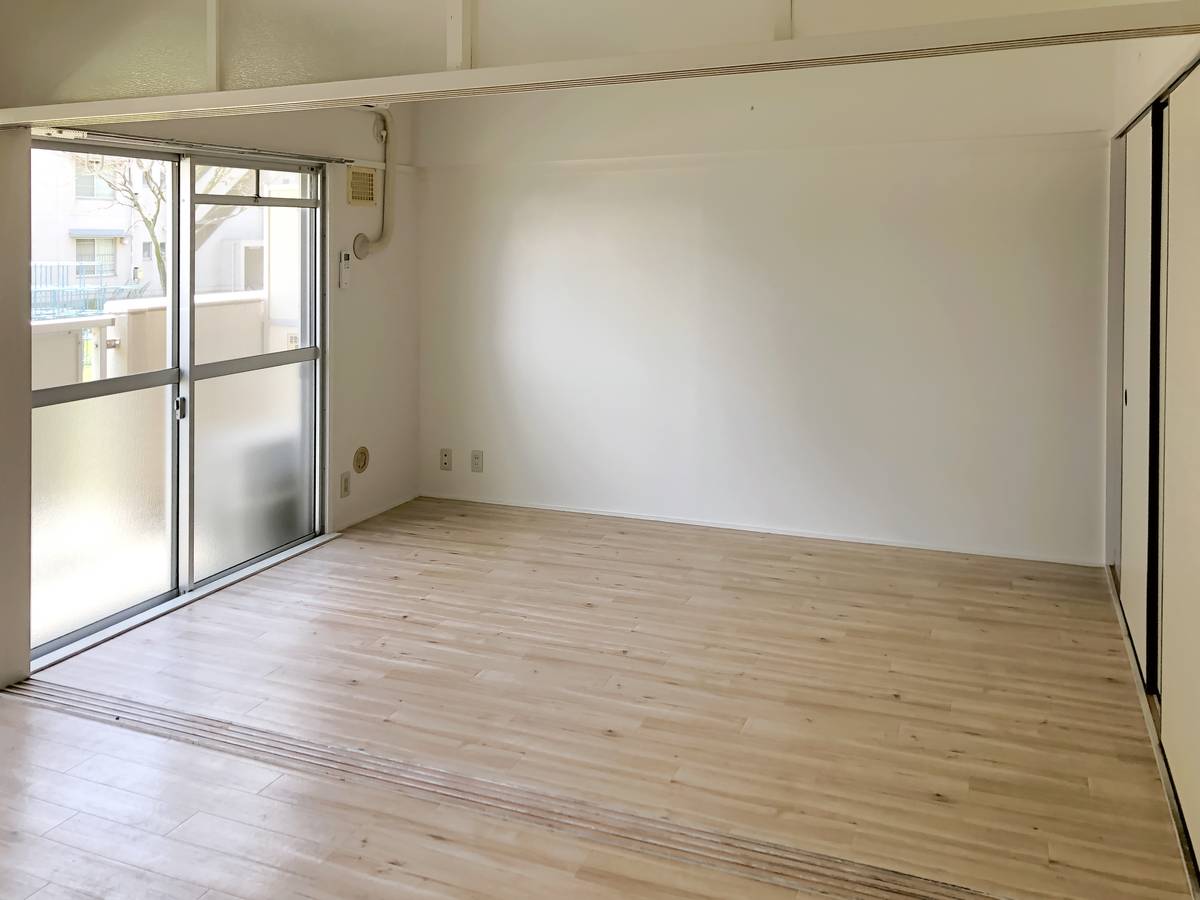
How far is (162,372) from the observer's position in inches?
186

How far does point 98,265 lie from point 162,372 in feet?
1.80

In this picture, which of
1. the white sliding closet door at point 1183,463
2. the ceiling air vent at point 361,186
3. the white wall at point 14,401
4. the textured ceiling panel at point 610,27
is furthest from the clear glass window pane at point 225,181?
the white sliding closet door at point 1183,463

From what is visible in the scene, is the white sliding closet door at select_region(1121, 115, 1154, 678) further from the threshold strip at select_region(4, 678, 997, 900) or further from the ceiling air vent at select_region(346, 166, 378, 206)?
the ceiling air vent at select_region(346, 166, 378, 206)

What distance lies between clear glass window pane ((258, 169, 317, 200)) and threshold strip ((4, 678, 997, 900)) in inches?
102

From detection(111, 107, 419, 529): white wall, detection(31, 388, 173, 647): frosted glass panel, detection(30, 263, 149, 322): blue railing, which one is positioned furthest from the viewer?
detection(111, 107, 419, 529): white wall

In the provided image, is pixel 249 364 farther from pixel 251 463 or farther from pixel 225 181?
pixel 225 181

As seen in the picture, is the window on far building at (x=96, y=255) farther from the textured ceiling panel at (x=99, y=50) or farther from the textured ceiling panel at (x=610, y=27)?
the textured ceiling panel at (x=610, y=27)

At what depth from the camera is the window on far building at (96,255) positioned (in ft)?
14.1

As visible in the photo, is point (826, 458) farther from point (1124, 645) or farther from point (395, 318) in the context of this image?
point (395, 318)

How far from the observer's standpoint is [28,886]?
268cm

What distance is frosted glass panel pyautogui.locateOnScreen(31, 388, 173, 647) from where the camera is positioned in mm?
4230

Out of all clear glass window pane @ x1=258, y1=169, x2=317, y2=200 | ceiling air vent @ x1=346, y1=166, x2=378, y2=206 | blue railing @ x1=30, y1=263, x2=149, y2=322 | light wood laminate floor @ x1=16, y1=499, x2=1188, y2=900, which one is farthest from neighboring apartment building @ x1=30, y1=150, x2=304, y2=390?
light wood laminate floor @ x1=16, y1=499, x2=1188, y2=900

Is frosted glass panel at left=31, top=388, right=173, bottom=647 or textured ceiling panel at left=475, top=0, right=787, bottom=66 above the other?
textured ceiling panel at left=475, top=0, right=787, bottom=66

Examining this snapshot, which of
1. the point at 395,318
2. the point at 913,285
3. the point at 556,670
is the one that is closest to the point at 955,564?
the point at 913,285
